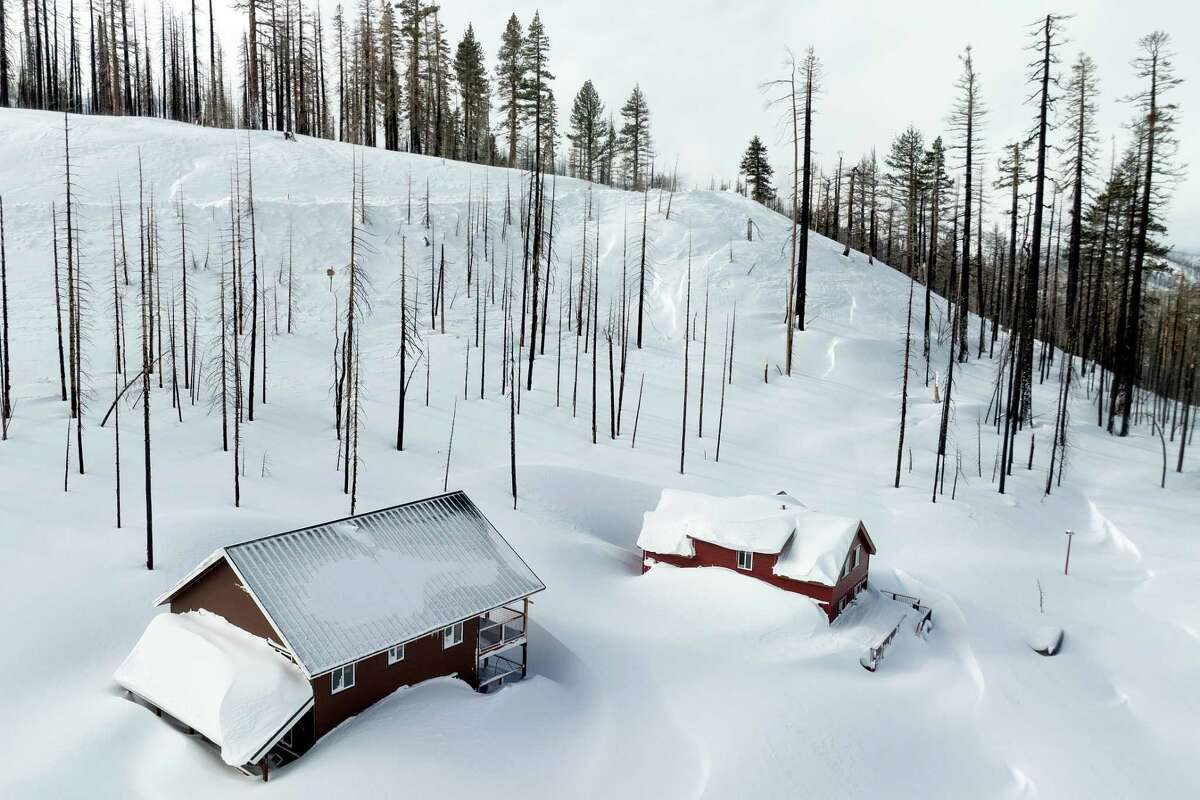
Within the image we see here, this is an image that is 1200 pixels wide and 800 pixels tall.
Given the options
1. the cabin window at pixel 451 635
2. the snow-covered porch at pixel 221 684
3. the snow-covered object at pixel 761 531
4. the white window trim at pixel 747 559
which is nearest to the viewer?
the snow-covered porch at pixel 221 684

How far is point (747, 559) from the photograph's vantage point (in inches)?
950

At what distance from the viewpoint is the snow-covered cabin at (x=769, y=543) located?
2278 cm

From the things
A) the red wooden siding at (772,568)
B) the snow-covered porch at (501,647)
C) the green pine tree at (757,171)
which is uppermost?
the green pine tree at (757,171)

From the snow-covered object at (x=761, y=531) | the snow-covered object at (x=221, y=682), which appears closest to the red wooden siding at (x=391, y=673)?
the snow-covered object at (x=221, y=682)

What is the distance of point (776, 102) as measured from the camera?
40.0 m

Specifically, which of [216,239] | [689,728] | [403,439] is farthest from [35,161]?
[689,728]

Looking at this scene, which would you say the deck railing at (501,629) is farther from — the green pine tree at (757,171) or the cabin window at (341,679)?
the green pine tree at (757,171)

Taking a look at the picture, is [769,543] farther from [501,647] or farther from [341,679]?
[341,679]

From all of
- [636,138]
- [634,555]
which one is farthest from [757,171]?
[634,555]

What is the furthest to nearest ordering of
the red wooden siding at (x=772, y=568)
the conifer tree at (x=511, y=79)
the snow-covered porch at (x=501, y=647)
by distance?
1. the conifer tree at (x=511, y=79)
2. the red wooden siding at (x=772, y=568)
3. the snow-covered porch at (x=501, y=647)

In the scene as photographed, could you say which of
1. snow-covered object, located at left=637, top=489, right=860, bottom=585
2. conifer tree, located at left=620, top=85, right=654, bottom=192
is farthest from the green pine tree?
snow-covered object, located at left=637, top=489, right=860, bottom=585

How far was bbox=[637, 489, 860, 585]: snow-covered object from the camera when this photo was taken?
899 inches

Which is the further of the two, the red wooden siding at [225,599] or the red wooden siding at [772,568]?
the red wooden siding at [772,568]

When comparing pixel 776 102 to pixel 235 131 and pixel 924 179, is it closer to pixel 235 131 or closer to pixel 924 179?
pixel 924 179
